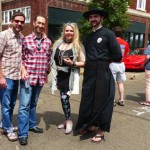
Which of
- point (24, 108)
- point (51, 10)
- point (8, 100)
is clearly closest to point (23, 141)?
point (24, 108)

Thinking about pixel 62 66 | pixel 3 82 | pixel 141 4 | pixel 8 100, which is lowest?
pixel 8 100

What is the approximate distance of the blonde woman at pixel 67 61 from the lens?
4.39 m

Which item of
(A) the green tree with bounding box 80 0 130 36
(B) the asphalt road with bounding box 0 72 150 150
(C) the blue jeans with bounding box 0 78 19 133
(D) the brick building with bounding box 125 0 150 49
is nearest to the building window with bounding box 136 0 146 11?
(D) the brick building with bounding box 125 0 150 49

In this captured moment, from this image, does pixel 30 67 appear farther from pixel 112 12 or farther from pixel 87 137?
pixel 112 12

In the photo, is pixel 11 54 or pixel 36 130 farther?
pixel 36 130

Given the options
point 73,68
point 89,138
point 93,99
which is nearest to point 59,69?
point 73,68

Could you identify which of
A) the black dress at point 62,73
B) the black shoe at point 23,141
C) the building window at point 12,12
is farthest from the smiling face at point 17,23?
the building window at point 12,12

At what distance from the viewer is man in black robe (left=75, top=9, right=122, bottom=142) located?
421cm

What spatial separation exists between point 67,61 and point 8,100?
1.05 meters

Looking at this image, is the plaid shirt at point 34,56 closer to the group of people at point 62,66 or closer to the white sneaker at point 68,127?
the group of people at point 62,66

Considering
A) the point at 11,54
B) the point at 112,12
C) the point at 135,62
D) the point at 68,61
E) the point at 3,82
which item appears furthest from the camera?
the point at 112,12

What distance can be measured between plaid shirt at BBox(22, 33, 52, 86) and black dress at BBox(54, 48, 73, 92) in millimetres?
218

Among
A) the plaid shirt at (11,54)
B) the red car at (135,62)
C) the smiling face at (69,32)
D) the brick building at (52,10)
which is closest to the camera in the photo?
the plaid shirt at (11,54)

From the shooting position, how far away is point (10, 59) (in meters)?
4.11
